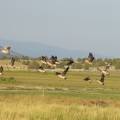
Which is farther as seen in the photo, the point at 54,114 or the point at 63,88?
the point at 63,88

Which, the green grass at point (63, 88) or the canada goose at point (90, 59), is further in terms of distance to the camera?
the green grass at point (63, 88)

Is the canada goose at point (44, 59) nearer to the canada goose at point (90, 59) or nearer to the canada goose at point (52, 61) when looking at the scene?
the canada goose at point (52, 61)

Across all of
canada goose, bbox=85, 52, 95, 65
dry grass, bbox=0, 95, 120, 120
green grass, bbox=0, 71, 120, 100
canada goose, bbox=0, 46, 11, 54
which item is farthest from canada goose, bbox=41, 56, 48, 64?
green grass, bbox=0, 71, 120, 100

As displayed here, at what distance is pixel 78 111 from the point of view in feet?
90.1

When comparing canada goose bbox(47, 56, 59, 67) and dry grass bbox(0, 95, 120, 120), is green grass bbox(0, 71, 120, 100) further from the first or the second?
canada goose bbox(47, 56, 59, 67)

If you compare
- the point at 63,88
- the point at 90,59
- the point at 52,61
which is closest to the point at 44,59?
the point at 52,61

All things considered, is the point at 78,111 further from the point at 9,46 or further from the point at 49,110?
the point at 9,46

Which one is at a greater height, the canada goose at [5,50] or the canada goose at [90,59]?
the canada goose at [5,50]

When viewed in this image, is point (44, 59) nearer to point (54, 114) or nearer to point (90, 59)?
point (90, 59)

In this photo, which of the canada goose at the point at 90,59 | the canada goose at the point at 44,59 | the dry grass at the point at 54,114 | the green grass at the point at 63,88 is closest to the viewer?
the canada goose at the point at 90,59

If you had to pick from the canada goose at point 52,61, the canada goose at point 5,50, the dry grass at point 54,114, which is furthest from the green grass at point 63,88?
the canada goose at point 5,50

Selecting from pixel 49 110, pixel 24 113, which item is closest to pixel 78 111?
pixel 49 110

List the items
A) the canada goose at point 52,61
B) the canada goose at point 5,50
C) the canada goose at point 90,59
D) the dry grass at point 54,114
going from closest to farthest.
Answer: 1. the canada goose at point 5,50
2. the canada goose at point 90,59
3. the canada goose at point 52,61
4. the dry grass at point 54,114

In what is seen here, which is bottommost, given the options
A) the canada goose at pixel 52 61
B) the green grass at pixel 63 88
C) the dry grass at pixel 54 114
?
the green grass at pixel 63 88
